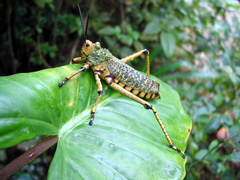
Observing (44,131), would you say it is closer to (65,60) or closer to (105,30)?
(105,30)

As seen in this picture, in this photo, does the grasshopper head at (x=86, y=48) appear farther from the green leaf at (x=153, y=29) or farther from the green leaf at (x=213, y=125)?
the green leaf at (x=213, y=125)

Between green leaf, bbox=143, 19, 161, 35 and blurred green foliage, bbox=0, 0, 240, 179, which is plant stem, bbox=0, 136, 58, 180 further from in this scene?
green leaf, bbox=143, 19, 161, 35

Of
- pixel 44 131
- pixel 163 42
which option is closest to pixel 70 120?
pixel 44 131

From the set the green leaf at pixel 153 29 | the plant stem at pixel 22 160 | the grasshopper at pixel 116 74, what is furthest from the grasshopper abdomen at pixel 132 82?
the green leaf at pixel 153 29

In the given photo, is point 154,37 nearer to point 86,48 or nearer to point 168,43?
point 168,43

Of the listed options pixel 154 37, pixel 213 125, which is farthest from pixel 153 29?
pixel 213 125

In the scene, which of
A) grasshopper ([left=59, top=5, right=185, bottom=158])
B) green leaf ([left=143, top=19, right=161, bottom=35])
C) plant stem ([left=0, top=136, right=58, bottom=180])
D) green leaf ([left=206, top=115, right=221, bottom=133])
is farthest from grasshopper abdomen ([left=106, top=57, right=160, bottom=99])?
green leaf ([left=143, top=19, right=161, bottom=35])

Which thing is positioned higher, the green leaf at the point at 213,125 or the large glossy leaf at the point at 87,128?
the large glossy leaf at the point at 87,128
